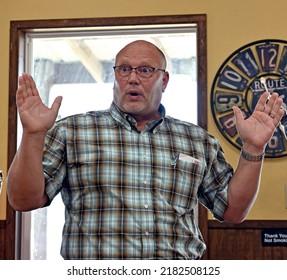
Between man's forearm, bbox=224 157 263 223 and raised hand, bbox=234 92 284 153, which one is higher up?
raised hand, bbox=234 92 284 153

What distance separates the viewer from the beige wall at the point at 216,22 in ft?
9.83

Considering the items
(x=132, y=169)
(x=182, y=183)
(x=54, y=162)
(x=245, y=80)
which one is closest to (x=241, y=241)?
(x=245, y=80)

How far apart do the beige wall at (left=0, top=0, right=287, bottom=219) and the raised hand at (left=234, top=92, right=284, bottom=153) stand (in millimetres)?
1236

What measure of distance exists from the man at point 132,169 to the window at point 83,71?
120 cm

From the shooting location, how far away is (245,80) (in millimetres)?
3066

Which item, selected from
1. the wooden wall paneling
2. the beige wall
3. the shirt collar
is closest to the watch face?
the beige wall

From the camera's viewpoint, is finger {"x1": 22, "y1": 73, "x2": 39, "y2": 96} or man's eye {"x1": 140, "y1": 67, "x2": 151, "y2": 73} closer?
finger {"x1": 22, "y1": 73, "x2": 39, "y2": 96}

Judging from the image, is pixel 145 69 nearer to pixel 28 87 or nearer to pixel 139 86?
pixel 139 86

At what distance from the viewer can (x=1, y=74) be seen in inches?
127

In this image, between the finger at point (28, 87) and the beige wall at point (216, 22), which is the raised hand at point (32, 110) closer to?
the finger at point (28, 87)

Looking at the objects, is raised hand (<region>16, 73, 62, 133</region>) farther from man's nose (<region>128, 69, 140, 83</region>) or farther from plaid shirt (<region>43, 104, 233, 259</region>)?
man's nose (<region>128, 69, 140, 83</region>)

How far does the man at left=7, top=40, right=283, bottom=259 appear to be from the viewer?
1.67m

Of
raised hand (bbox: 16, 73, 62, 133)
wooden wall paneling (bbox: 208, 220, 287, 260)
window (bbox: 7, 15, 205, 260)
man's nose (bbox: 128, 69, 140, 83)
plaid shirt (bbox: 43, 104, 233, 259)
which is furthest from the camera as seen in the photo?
window (bbox: 7, 15, 205, 260)
